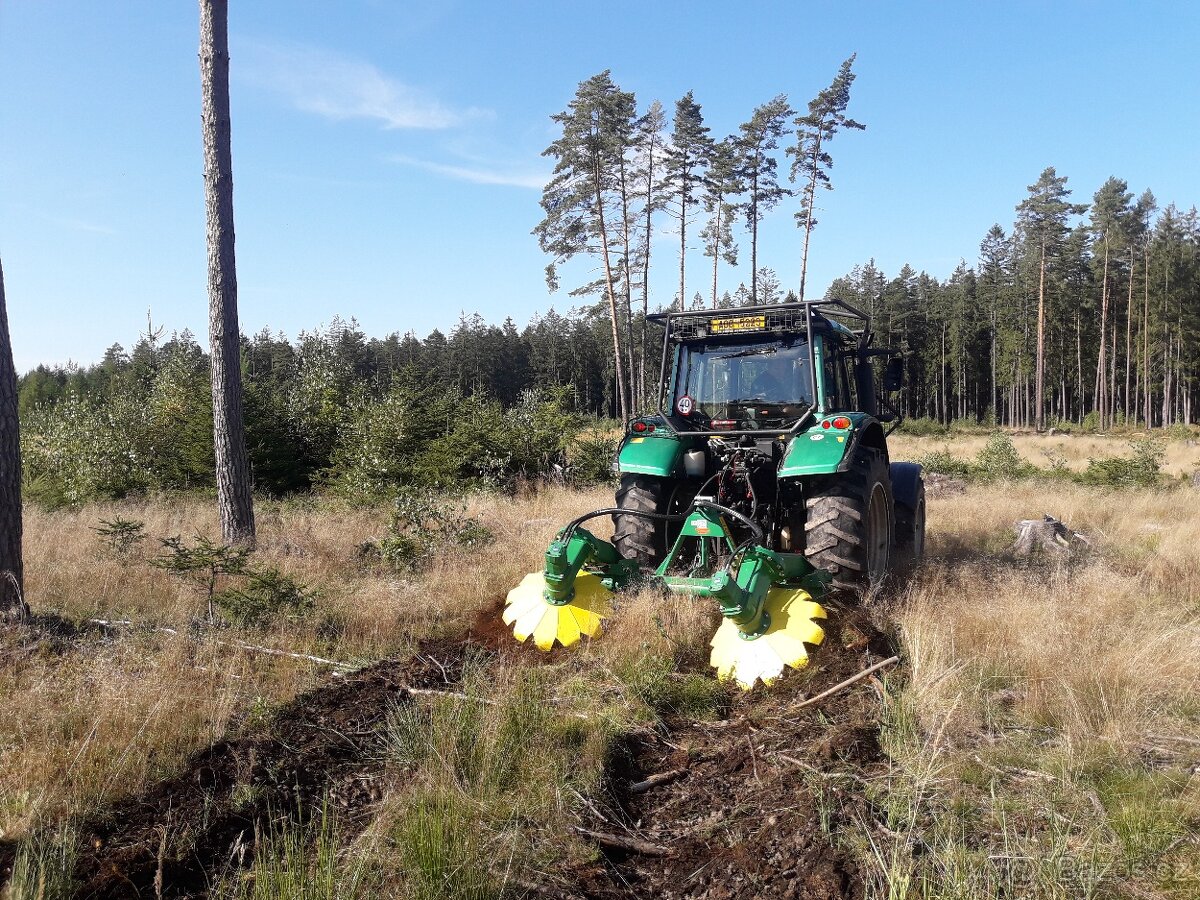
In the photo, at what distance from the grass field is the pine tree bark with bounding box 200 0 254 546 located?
5.26 ft

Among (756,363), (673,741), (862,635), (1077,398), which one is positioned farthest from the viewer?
(1077,398)

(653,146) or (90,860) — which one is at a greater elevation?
(653,146)

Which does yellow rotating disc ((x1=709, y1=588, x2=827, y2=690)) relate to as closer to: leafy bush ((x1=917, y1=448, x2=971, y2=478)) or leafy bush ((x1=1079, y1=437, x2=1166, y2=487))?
leafy bush ((x1=1079, y1=437, x2=1166, y2=487))

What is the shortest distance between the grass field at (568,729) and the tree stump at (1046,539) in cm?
166

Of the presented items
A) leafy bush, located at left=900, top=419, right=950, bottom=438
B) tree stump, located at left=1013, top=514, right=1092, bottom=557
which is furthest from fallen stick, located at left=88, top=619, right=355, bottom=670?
leafy bush, located at left=900, top=419, right=950, bottom=438

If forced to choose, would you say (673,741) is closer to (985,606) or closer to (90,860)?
(90,860)

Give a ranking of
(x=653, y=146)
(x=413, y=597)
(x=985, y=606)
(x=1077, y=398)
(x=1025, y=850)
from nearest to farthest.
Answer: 1. (x=1025, y=850)
2. (x=985, y=606)
3. (x=413, y=597)
4. (x=653, y=146)
5. (x=1077, y=398)

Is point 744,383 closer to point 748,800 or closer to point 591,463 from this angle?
point 748,800

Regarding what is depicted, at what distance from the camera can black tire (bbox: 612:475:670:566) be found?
5.92m

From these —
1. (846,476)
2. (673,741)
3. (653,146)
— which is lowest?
(673,741)

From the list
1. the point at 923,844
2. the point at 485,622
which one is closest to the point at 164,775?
the point at 485,622

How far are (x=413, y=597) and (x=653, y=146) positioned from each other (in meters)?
26.5

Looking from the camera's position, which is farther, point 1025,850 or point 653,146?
point 653,146

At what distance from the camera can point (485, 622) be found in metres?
5.66
